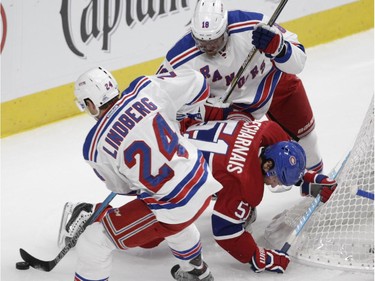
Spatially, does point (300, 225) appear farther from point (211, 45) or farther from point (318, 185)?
point (211, 45)

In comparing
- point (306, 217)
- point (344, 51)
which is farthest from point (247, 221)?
point (344, 51)

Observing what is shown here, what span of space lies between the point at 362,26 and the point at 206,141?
9.97ft

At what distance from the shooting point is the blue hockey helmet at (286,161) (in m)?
4.31

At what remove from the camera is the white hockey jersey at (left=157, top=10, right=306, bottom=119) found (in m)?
4.75

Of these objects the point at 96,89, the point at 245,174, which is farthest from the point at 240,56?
the point at 96,89

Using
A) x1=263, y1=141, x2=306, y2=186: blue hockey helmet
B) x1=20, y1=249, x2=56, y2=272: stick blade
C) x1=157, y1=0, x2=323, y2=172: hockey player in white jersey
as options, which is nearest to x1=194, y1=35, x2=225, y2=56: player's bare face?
x1=157, y1=0, x2=323, y2=172: hockey player in white jersey

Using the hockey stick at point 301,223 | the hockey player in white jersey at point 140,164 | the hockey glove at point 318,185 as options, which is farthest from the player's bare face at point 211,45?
the hockey stick at point 301,223

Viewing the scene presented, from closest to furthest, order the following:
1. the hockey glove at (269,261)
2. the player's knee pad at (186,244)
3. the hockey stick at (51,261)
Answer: the player's knee pad at (186,244)
the hockey glove at (269,261)
the hockey stick at (51,261)

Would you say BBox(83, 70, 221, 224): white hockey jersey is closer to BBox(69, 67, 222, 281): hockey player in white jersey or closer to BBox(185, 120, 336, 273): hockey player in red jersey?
BBox(69, 67, 222, 281): hockey player in white jersey

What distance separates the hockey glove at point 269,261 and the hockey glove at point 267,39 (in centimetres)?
81

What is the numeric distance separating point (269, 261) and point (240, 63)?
874 mm

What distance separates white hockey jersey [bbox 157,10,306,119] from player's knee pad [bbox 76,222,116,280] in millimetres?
947

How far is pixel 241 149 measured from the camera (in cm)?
439

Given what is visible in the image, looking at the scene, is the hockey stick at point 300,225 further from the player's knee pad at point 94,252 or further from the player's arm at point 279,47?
the player's knee pad at point 94,252
